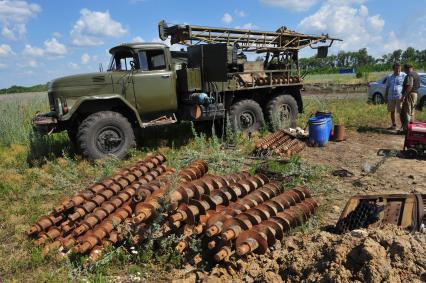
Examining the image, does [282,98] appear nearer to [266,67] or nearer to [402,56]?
[266,67]

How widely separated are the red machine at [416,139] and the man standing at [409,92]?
1675 mm

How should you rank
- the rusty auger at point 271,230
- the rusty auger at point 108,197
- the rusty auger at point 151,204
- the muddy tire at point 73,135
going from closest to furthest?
the rusty auger at point 271,230 → the rusty auger at point 151,204 → the rusty auger at point 108,197 → the muddy tire at point 73,135

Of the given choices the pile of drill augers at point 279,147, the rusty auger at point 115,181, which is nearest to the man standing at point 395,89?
the pile of drill augers at point 279,147

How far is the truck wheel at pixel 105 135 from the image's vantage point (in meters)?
6.58

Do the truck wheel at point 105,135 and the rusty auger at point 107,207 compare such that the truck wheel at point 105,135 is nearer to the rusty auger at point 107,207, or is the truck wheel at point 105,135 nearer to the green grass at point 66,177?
the green grass at point 66,177

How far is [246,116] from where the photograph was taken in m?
8.43

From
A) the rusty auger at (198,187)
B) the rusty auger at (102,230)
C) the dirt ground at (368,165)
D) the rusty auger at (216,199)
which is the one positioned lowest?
the dirt ground at (368,165)

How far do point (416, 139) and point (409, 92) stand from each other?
2.21m

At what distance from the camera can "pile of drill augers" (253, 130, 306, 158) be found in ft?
22.5

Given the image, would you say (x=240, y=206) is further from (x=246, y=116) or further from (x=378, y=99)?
(x=378, y=99)

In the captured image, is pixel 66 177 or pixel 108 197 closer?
pixel 108 197

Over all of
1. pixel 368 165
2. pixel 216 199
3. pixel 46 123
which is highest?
pixel 46 123

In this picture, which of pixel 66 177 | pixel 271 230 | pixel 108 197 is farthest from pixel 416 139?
pixel 66 177

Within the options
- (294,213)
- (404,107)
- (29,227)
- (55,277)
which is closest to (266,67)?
(404,107)
